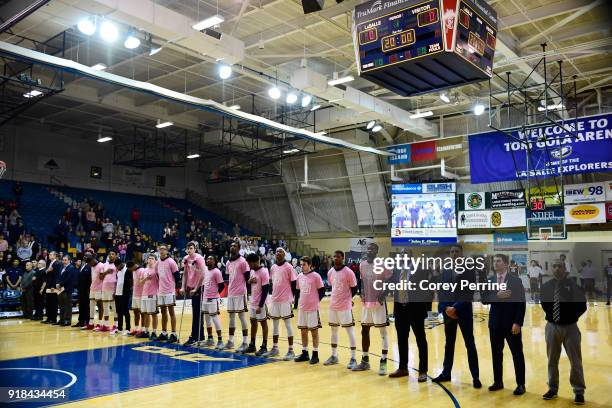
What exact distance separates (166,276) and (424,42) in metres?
6.58

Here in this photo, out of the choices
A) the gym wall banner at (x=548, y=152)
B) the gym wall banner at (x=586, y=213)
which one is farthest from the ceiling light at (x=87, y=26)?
the gym wall banner at (x=586, y=213)

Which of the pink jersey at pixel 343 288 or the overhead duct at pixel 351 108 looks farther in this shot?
the overhead duct at pixel 351 108

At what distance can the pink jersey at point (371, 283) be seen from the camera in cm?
779

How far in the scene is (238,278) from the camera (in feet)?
31.1

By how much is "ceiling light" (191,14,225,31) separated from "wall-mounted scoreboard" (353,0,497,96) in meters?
3.44

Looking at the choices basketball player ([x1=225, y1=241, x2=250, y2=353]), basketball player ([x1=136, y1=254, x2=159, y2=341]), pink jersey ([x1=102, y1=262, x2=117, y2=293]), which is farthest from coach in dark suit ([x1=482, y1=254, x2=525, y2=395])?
pink jersey ([x1=102, y1=262, x2=117, y2=293])

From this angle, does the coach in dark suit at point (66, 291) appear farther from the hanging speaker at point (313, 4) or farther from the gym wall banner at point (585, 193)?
the gym wall banner at point (585, 193)

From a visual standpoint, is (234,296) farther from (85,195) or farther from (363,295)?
(85,195)

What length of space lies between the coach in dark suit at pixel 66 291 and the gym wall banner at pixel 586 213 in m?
16.9

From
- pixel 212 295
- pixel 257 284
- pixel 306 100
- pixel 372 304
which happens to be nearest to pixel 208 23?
pixel 257 284

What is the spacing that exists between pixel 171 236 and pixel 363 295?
1697 centimetres

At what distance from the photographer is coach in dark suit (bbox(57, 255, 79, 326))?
12898 mm

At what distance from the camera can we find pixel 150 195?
30.6 m

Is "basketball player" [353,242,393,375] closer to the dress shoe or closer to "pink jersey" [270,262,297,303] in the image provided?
the dress shoe
